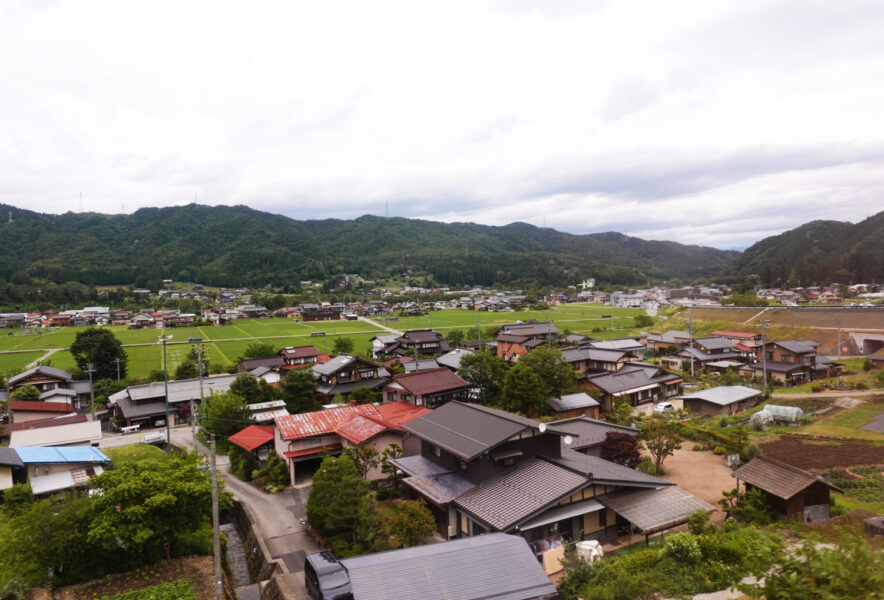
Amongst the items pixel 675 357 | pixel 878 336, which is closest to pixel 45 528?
pixel 675 357

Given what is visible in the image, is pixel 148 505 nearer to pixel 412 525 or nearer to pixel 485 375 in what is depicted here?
pixel 412 525

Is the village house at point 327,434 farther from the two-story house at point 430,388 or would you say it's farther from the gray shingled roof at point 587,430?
the gray shingled roof at point 587,430

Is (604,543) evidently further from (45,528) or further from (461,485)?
(45,528)

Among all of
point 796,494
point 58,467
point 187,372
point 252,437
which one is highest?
point 796,494

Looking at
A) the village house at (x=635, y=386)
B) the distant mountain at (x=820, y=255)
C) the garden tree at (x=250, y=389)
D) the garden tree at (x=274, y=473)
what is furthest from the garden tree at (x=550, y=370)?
the distant mountain at (x=820, y=255)

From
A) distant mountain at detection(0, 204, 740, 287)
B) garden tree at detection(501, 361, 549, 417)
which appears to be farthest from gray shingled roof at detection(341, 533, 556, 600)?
distant mountain at detection(0, 204, 740, 287)

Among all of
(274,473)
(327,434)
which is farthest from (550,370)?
(274,473)
